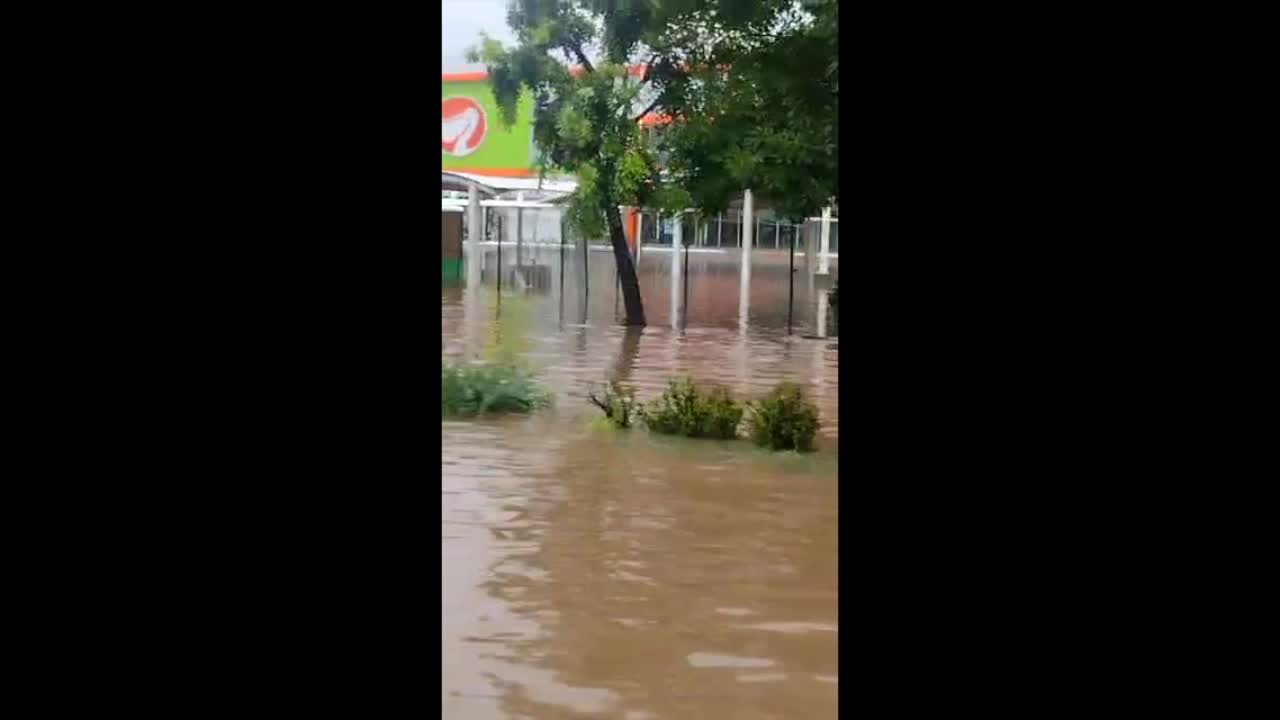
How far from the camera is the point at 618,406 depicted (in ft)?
24.6

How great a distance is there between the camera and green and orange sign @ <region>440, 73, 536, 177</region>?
61.8ft

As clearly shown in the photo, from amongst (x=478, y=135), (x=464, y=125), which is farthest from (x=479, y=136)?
(x=464, y=125)

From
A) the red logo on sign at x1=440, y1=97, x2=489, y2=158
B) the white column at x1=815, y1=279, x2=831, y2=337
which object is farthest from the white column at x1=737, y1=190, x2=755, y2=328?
the red logo on sign at x1=440, y1=97, x2=489, y2=158

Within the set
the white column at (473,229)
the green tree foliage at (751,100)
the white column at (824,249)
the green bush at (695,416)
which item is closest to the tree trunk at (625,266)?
the green tree foliage at (751,100)

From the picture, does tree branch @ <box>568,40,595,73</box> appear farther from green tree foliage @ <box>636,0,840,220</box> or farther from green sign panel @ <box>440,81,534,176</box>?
green sign panel @ <box>440,81,534,176</box>

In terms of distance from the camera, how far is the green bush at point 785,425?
680 cm

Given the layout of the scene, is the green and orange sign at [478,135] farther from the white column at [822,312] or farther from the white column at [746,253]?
the white column at [822,312]

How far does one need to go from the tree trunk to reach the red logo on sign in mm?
8257

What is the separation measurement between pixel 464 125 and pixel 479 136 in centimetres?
26
